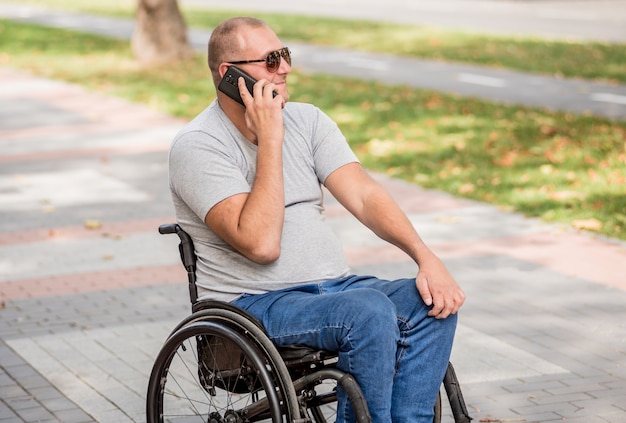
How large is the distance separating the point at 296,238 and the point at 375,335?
1.77ft

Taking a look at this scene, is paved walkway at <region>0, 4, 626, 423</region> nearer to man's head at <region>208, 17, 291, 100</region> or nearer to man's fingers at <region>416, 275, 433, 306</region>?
man's fingers at <region>416, 275, 433, 306</region>

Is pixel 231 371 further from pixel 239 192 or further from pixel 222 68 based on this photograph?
pixel 222 68

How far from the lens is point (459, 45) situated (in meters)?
21.6

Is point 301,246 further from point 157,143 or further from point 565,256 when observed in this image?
point 157,143

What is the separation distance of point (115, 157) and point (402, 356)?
818cm

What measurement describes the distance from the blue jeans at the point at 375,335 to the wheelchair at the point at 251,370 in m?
0.05

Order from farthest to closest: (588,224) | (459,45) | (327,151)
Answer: (459,45)
(588,224)
(327,151)

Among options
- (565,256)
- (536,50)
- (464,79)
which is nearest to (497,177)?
(565,256)

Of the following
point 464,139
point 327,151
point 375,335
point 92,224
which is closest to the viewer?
point 375,335

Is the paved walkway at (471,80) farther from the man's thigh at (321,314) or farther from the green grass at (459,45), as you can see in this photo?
the man's thigh at (321,314)

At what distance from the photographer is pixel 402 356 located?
3627mm

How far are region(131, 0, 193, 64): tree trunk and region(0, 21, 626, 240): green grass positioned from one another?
36cm

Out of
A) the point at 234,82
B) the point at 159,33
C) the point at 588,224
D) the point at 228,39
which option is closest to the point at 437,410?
the point at 234,82

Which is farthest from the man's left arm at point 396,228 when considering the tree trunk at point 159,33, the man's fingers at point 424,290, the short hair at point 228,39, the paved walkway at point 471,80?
the tree trunk at point 159,33
